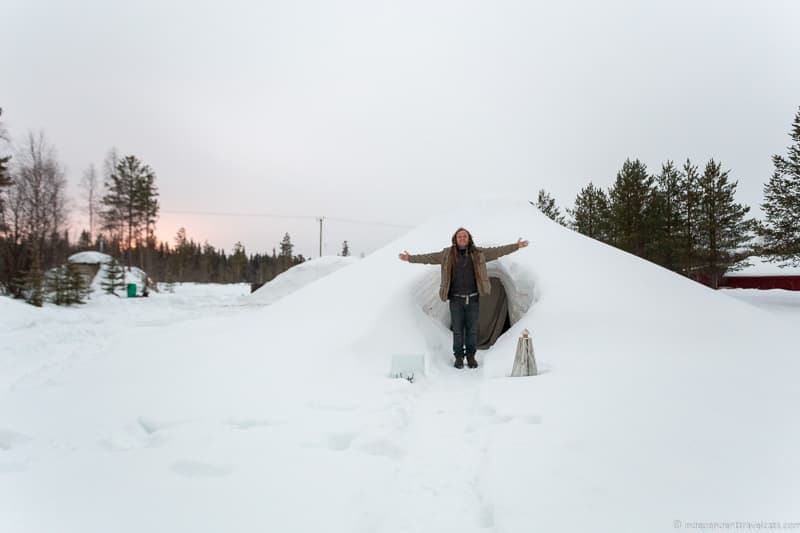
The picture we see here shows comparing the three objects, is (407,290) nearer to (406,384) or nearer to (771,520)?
(406,384)

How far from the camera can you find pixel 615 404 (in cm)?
324

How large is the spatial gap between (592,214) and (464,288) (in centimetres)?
2718

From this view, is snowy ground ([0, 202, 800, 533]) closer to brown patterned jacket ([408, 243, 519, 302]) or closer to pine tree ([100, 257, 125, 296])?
brown patterned jacket ([408, 243, 519, 302])

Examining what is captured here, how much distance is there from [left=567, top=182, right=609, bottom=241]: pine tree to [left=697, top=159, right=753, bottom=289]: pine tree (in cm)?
Result: 522

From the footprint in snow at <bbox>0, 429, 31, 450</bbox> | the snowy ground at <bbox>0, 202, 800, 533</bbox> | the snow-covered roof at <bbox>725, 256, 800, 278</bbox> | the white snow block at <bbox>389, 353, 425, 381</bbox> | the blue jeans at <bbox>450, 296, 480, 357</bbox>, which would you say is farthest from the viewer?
the snow-covered roof at <bbox>725, 256, 800, 278</bbox>

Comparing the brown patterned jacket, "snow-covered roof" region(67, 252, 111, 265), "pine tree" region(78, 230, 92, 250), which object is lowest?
the brown patterned jacket

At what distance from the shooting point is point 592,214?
2803cm

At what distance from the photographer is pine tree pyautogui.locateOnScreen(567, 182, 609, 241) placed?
25047mm

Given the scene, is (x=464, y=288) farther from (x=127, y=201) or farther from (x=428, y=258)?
(x=127, y=201)

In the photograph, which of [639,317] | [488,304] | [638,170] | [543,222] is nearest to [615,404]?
[639,317]

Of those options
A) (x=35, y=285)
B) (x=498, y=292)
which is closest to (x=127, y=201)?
(x=35, y=285)

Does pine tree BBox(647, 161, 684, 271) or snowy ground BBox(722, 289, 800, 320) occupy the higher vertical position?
Answer: pine tree BBox(647, 161, 684, 271)

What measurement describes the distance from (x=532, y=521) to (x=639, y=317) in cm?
449

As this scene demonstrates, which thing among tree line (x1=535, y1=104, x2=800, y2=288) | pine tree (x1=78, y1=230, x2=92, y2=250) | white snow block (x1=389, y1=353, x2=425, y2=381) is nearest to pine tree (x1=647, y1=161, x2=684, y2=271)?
tree line (x1=535, y1=104, x2=800, y2=288)
